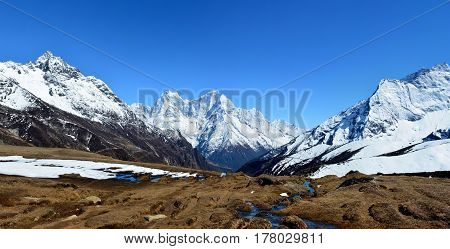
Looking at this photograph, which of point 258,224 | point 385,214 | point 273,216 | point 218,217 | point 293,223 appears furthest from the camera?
point 273,216

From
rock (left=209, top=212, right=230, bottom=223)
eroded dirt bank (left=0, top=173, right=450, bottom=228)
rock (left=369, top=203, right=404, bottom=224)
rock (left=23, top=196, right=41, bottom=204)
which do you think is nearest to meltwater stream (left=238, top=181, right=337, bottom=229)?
eroded dirt bank (left=0, top=173, right=450, bottom=228)

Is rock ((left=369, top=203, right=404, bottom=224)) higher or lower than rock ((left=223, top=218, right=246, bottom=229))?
higher

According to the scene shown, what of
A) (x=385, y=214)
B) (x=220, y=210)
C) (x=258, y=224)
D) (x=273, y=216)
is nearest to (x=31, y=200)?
(x=220, y=210)

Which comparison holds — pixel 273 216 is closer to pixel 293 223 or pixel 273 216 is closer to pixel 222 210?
pixel 222 210

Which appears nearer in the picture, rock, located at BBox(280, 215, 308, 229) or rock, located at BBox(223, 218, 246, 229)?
rock, located at BBox(223, 218, 246, 229)

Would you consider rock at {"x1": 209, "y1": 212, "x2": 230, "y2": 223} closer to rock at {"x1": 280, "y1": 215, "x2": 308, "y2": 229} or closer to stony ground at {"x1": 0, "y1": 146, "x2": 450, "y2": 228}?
stony ground at {"x1": 0, "y1": 146, "x2": 450, "y2": 228}

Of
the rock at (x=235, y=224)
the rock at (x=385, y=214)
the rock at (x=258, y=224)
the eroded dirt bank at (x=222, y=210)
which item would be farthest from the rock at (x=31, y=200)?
the rock at (x=385, y=214)

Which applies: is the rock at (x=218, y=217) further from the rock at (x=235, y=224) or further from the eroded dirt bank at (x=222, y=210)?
the rock at (x=235, y=224)
